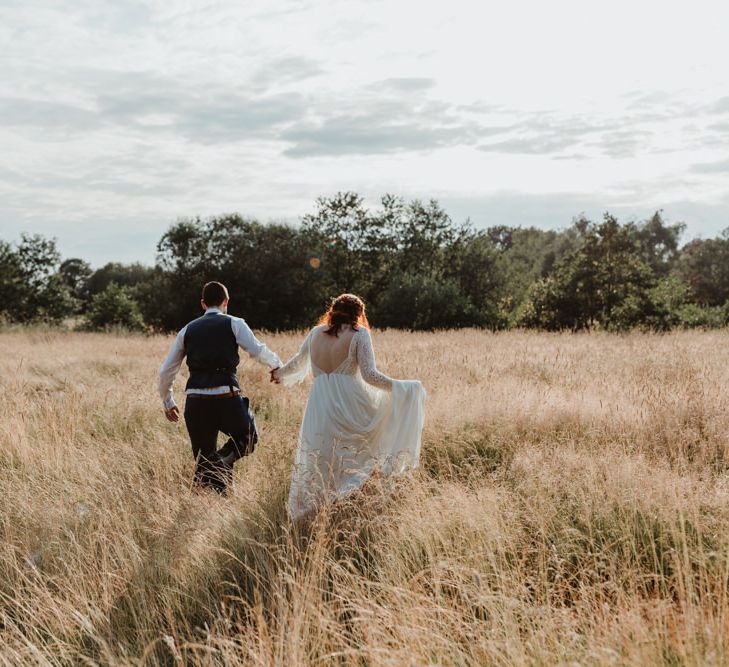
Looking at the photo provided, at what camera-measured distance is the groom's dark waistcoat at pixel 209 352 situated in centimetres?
595

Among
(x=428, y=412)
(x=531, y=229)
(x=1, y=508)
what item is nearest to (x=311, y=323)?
(x=428, y=412)

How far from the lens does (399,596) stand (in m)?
3.59

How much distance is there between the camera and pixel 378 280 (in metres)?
34.0

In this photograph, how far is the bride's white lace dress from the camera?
564 centimetres

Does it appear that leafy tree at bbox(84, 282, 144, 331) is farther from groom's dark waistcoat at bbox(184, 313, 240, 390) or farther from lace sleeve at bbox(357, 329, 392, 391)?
lace sleeve at bbox(357, 329, 392, 391)

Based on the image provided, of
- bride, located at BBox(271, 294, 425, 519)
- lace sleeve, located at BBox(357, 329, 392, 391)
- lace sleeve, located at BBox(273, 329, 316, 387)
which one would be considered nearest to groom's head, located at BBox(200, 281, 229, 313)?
lace sleeve, located at BBox(273, 329, 316, 387)

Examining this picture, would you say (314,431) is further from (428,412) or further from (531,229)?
(531,229)

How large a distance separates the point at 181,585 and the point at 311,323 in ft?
85.4

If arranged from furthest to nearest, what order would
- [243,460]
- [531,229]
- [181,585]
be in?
[531,229] < [243,460] < [181,585]

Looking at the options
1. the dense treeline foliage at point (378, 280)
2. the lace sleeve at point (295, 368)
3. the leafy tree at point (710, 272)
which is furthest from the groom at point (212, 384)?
the leafy tree at point (710, 272)

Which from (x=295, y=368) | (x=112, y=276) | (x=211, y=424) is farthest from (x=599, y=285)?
(x=112, y=276)

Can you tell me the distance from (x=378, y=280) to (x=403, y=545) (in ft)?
98.6

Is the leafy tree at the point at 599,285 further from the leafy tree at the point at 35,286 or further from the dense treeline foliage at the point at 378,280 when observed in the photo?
the leafy tree at the point at 35,286

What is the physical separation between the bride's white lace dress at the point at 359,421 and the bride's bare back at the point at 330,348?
36 mm
